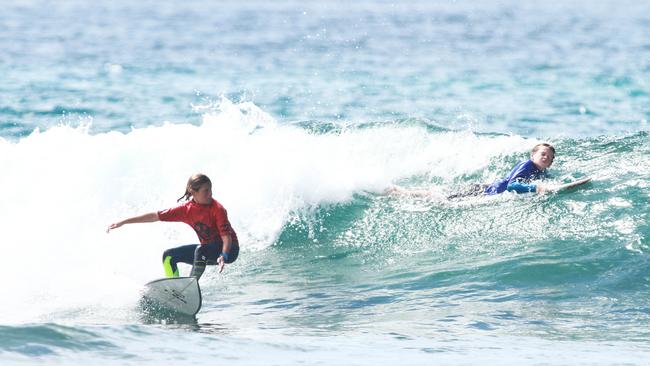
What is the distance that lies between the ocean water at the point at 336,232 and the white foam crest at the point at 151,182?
37mm

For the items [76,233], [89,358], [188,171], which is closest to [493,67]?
[188,171]

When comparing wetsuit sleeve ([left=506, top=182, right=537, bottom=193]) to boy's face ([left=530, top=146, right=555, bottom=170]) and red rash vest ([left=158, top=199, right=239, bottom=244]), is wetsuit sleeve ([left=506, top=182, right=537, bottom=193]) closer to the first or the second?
boy's face ([left=530, top=146, right=555, bottom=170])

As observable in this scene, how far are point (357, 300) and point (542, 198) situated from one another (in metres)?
4.14

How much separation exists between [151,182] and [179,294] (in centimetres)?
572

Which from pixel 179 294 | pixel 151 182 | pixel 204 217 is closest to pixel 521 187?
pixel 204 217

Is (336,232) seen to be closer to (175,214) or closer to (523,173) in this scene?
(523,173)

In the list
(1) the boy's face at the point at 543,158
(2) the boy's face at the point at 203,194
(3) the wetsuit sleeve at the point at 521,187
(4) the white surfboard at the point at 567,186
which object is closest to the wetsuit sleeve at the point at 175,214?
(2) the boy's face at the point at 203,194

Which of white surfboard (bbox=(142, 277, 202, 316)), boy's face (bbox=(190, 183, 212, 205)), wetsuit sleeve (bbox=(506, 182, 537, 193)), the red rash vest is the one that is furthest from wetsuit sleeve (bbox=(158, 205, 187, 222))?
wetsuit sleeve (bbox=(506, 182, 537, 193))

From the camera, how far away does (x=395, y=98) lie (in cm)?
2981

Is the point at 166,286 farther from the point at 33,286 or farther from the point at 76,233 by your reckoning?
the point at 76,233

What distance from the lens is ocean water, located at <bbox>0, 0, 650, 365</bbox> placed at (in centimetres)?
870

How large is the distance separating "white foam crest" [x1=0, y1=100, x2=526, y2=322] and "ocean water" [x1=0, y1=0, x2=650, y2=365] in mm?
37

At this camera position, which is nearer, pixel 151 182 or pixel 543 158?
pixel 543 158

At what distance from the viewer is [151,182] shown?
50.7 ft
